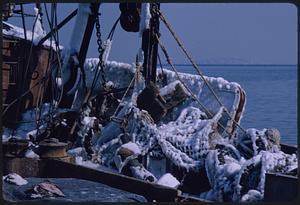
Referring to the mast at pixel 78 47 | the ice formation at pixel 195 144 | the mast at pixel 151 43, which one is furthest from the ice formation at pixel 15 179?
the mast at pixel 151 43

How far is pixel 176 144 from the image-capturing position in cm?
231

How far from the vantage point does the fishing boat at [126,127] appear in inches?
76.7

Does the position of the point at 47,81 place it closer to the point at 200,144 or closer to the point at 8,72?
the point at 8,72

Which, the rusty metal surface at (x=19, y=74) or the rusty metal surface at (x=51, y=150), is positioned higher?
the rusty metal surface at (x=19, y=74)

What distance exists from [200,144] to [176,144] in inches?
4.4

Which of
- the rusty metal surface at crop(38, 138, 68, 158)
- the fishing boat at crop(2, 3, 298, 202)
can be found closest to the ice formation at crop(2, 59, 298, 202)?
the fishing boat at crop(2, 3, 298, 202)

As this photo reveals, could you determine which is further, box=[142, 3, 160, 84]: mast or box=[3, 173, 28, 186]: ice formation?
box=[142, 3, 160, 84]: mast

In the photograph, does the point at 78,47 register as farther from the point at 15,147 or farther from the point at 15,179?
the point at 15,179

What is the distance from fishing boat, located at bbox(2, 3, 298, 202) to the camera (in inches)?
76.7

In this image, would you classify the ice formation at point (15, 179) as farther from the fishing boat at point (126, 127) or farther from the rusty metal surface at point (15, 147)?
the rusty metal surface at point (15, 147)

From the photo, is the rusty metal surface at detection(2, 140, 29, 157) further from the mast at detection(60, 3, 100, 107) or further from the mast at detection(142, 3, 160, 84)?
the mast at detection(142, 3, 160, 84)

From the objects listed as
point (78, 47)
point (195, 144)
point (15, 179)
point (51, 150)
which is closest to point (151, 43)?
point (78, 47)

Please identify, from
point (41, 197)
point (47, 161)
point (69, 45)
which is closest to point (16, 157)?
point (47, 161)

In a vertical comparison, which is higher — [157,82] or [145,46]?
[145,46]
